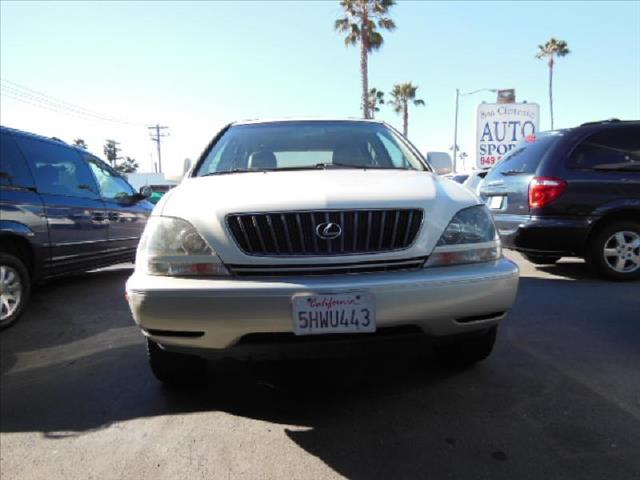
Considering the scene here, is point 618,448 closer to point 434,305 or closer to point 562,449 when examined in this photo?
point 562,449

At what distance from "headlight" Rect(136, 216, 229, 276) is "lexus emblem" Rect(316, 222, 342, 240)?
1.48 feet

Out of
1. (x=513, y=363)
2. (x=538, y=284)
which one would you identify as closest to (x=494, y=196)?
(x=538, y=284)

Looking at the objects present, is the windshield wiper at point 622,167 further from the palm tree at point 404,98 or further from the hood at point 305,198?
the palm tree at point 404,98

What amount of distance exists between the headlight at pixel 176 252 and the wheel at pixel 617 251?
185 inches

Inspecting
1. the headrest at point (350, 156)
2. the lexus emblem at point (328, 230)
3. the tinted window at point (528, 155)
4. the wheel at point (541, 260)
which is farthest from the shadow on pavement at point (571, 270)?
the lexus emblem at point (328, 230)

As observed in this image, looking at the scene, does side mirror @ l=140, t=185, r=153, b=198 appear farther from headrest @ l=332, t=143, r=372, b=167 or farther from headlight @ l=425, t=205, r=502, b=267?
headlight @ l=425, t=205, r=502, b=267

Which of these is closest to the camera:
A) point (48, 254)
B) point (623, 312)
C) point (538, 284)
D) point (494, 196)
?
point (623, 312)

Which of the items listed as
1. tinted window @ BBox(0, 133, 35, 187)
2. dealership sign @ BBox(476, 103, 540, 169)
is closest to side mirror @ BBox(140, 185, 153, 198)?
tinted window @ BBox(0, 133, 35, 187)

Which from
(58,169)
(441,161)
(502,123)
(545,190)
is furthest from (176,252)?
(502,123)

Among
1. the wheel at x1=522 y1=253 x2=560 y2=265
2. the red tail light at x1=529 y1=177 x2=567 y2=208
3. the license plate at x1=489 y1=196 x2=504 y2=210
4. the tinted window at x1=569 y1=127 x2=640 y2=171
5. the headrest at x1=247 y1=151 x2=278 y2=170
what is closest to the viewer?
the headrest at x1=247 y1=151 x2=278 y2=170

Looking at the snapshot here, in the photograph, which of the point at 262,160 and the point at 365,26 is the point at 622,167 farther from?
the point at 365,26

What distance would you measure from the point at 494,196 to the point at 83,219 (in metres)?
4.69

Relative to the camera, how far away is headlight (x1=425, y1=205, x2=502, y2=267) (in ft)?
8.17

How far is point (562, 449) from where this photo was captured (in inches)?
91.1
